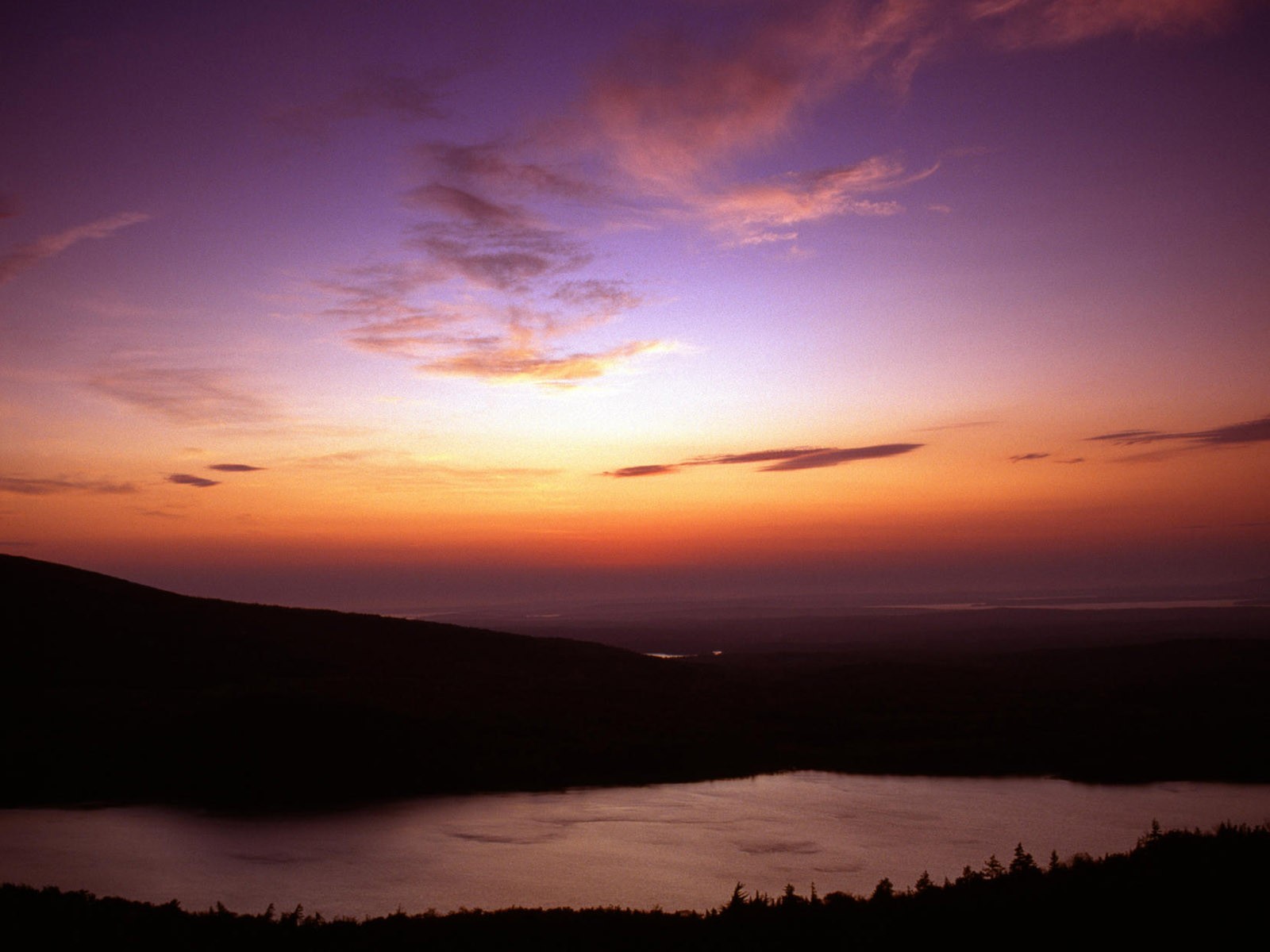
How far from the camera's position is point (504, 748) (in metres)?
48.6

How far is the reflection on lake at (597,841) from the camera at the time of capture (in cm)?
2736

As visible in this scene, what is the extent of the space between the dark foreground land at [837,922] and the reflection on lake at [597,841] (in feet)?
20.6

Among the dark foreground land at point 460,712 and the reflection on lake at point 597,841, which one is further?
the dark foreground land at point 460,712

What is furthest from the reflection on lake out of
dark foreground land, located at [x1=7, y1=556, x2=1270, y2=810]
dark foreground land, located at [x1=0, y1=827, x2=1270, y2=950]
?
dark foreground land, located at [x1=0, y1=827, x2=1270, y2=950]

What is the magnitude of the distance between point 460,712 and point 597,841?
21820mm

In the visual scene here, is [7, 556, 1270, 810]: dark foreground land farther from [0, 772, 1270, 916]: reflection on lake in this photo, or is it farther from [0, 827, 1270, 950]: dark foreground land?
[0, 827, 1270, 950]: dark foreground land

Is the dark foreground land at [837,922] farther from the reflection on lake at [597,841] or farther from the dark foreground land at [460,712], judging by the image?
the dark foreground land at [460,712]

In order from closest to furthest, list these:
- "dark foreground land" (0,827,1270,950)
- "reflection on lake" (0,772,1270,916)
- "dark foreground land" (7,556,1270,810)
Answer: "dark foreground land" (0,827,1270,950), "reflection on lake" (0,772,1270,916), "dark foreground land" (7,556,1270,810)

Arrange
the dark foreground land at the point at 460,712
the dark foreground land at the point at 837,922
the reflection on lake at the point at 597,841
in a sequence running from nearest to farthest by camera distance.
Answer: the dark foreground land at the point at 837,922 < the reflection on lake at the point at 597,841 < the dark foreground land at the point at 460,712

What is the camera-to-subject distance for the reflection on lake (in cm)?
2736

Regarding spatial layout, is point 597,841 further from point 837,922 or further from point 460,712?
point 460,712

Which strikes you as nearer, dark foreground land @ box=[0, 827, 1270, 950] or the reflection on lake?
dark foreground land @ box=[0, 827, 1270, 950]

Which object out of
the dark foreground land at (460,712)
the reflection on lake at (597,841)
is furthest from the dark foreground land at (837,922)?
the dark foreground land at (460,712)

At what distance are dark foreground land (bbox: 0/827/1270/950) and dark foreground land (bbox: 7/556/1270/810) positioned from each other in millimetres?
23642
